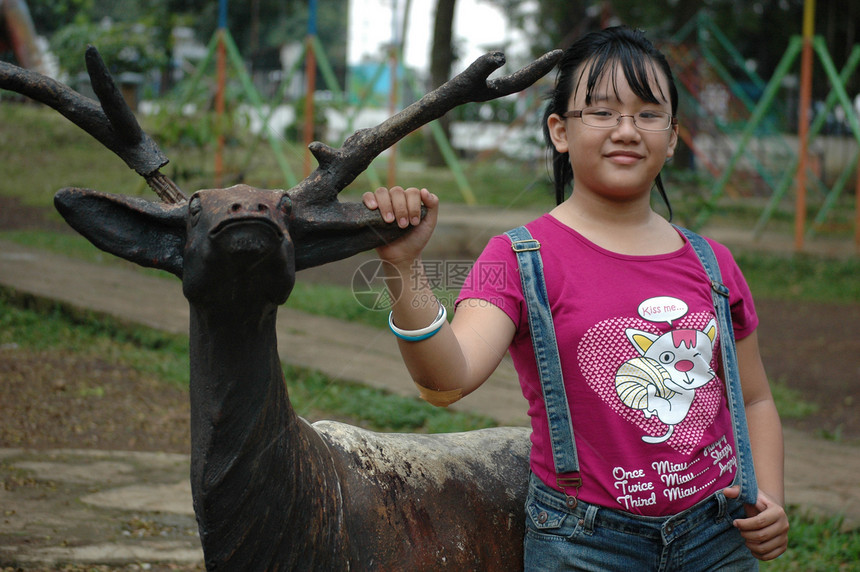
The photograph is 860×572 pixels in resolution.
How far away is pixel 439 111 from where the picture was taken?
5.88 ft

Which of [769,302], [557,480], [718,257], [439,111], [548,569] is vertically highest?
[439,111]

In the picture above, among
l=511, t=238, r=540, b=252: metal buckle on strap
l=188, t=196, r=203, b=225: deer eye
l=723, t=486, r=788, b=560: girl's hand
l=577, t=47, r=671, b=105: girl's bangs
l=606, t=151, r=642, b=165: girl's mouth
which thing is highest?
l=577, t=47, r=671, b=105: girl's bangs

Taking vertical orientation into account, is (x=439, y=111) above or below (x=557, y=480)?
above

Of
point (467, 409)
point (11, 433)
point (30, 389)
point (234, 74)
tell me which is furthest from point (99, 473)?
point (234, 74)

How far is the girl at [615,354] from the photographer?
1.89 m

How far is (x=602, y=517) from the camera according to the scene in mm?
1887

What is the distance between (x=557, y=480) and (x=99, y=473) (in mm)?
2376

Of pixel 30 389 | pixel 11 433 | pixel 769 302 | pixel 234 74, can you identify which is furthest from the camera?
pixel 234 74

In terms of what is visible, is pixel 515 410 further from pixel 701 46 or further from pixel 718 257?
pixel 701 46

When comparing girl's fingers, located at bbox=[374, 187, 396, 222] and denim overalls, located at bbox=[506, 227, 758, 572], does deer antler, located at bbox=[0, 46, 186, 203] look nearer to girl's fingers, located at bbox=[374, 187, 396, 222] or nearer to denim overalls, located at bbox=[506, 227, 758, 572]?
girl's fingers, located at bbox=[374, 187, 396, 222]

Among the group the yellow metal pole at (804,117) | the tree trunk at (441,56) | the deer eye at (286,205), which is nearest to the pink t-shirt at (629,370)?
Result: the deer eye at (286,205)

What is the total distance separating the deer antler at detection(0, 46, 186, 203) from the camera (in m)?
1.75

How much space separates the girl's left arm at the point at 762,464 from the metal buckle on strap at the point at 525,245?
0.58 meters

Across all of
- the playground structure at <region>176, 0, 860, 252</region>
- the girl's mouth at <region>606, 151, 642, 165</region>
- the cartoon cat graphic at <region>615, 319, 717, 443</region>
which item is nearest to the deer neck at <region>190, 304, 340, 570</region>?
the cartoon cat graphic at <region>615, 319, 717, 443</region>
